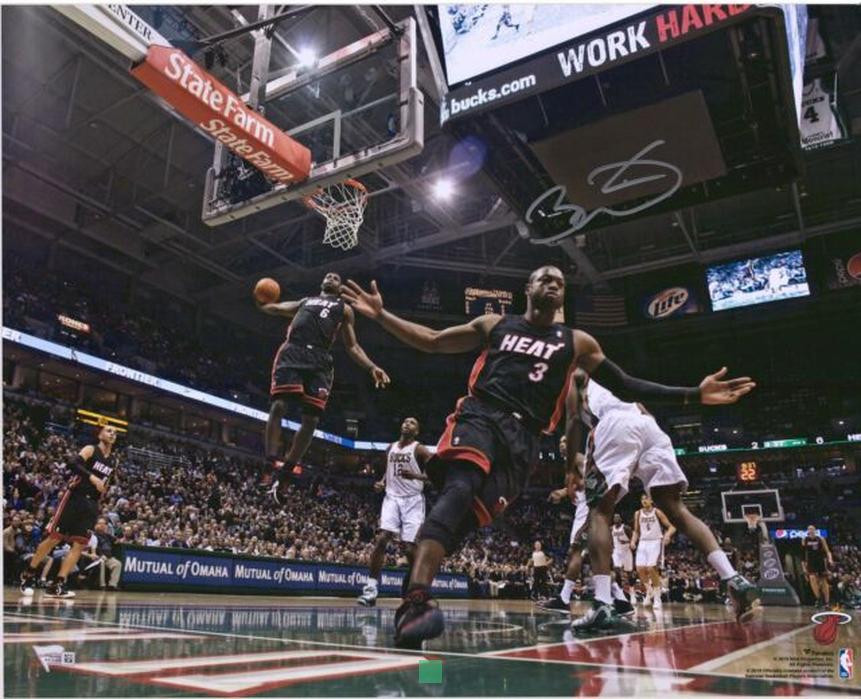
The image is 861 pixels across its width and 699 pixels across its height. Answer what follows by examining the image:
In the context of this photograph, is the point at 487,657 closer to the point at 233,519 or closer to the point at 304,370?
the point at 304,370

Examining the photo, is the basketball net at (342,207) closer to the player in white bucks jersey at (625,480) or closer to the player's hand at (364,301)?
the player in white bucks jersey at (625,480)

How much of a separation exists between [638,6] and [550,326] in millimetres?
3253

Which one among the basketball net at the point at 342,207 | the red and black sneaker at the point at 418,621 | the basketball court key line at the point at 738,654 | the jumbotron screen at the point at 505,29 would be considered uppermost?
the basketball net at the point at 342,207

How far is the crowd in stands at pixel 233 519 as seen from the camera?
13.0 meters

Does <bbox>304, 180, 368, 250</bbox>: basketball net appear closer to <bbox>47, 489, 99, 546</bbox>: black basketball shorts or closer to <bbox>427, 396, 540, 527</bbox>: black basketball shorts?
<bbox>47, 489, 99, 546</bbox>: black basketball shorts

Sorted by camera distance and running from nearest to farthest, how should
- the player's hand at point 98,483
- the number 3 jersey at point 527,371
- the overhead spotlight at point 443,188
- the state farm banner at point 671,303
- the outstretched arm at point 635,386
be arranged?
the number 3 jersey at point 527,371
the outstretched arm at point 635,386
the player's hand at point 98,483
the overhead spotlight at point 443,188
the state farm banner at point 671,303

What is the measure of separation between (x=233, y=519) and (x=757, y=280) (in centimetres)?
1965

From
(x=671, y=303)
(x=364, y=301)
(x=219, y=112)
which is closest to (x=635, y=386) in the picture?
(x=364, y=301)

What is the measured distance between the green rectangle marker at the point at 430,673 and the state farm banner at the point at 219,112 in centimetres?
499

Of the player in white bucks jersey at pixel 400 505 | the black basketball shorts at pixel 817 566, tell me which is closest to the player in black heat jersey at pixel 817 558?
the black basketball shorts at pixel 817 566

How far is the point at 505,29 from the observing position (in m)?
5.79

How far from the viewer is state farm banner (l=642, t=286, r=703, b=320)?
25547 millimetres
